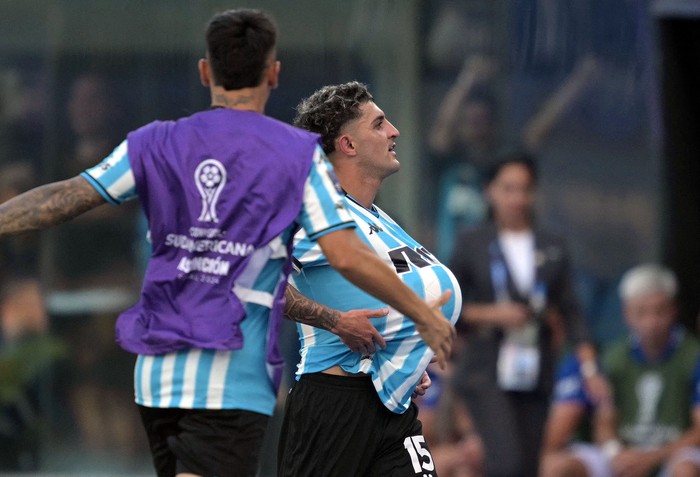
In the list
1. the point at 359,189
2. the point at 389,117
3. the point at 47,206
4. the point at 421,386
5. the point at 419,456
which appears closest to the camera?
the point at 47,206

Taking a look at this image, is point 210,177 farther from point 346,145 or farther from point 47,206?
point 346,145

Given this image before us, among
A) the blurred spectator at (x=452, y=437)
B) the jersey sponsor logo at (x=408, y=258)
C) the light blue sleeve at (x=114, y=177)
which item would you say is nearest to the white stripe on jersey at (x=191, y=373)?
the light blue sleeve at (x=114, y=177)

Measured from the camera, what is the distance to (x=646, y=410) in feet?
34.7

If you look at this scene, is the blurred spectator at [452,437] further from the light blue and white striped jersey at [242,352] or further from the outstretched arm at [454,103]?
the light blue and white striped jersey at [242,352]

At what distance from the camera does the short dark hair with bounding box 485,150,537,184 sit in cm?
1030

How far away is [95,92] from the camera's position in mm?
11289

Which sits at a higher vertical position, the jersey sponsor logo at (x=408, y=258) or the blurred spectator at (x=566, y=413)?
the jersey sponsor logo at (x=408, y=258)

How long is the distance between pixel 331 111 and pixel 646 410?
5722mm

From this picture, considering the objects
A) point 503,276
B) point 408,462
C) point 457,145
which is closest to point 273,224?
point 408,462

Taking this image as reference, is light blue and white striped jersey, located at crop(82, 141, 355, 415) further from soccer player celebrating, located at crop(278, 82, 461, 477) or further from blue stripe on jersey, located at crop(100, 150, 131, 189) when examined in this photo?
soccer player celebrating, located at crop(278, 82, 461, 477)

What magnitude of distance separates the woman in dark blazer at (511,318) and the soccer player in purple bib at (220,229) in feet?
18.5

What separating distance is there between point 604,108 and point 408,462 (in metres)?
6.30

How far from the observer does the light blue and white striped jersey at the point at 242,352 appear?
4418mm

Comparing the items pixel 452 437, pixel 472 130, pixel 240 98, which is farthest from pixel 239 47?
pixel 472 130
